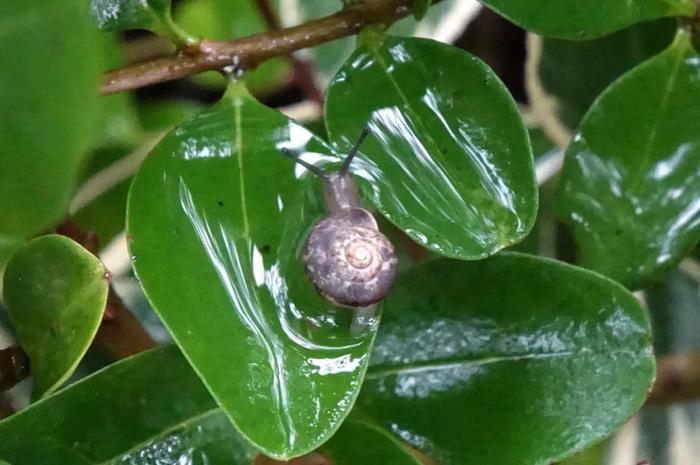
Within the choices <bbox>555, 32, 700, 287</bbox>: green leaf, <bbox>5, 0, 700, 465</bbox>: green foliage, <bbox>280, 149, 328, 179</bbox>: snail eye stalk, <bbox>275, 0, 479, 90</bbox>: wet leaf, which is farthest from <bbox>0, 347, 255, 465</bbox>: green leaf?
<bbox>275, 0, 479, 90</bbox>: wet leaf

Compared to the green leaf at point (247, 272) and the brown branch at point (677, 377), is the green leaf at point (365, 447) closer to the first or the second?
the green leaf at point (247, 272)

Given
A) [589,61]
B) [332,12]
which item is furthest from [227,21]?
[589,61]

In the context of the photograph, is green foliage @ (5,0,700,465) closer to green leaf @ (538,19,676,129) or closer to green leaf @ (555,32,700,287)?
green leaf @ (555,32,700,287)

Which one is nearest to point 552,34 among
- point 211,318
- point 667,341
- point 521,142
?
point 521,142

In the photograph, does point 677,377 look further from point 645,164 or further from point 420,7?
point 420,7

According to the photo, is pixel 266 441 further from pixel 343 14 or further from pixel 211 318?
pixel 343 14
